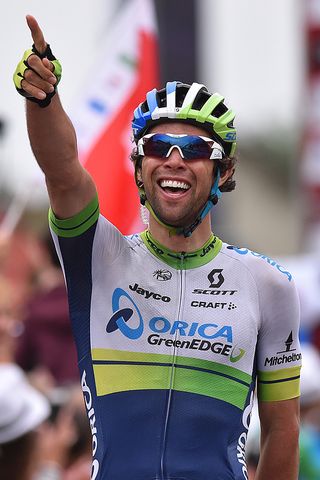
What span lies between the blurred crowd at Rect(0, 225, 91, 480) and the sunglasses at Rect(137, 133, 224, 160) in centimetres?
183

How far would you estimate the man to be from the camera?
192 inches

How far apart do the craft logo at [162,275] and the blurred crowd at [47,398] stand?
1.52 metres

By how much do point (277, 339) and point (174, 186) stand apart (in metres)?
0.67

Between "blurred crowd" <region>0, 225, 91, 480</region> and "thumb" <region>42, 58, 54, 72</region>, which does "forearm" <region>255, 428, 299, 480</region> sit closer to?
"blurred crowd" <region>0, 225, 91, 480</region>

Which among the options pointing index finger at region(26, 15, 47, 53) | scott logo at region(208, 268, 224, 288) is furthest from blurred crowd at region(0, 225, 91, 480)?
pointing index finger at region(26, 15, 47, 53)

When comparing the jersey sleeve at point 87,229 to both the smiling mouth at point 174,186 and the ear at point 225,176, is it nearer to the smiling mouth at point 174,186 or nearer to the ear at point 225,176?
the smiling mouth at point 174,186

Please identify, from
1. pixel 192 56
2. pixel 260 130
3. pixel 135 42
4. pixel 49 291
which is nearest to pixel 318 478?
pixel 49 291

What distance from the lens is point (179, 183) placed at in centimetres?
500

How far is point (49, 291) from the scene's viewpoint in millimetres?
9039

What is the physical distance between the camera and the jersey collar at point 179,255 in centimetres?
511

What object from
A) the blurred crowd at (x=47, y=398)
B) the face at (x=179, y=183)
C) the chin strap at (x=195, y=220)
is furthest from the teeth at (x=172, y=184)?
the blurred crowd at (x=47, y=398)

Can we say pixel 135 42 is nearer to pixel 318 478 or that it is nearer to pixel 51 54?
pixel 318 478

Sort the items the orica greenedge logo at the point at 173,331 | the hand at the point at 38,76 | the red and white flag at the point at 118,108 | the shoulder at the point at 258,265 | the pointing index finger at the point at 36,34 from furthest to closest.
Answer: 1. the red and white flag at the point at 118,108
2. the shoulder at the point at 258,265
3. the orica greenedge logo at the point at 173,331
4. the hand at the point at 38,76
5. the pointing index finger at the point at 36,34

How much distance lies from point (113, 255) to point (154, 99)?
1.85 feet
